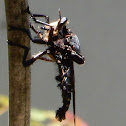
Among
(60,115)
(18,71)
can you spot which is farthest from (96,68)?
(18,71)

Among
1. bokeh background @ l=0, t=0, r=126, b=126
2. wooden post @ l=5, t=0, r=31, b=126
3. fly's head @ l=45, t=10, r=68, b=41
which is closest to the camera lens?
wooden post @ l=5, t=0, r=31, b=126

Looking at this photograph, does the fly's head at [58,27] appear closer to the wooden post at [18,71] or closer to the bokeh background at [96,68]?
the wooden post at [18,71]

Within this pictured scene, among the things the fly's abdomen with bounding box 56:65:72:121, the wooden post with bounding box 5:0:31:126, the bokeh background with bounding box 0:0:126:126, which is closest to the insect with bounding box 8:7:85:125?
the fly's abdomen with bounding box 56:65:72:121

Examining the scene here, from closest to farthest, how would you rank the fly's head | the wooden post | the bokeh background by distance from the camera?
the wooden post, the fly's head, the bokeh background

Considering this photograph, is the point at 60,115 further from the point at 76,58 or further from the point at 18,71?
the point at 18,71

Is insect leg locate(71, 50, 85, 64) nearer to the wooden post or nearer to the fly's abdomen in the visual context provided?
the fly's abdomen

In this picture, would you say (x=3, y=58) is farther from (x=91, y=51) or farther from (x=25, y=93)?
(x=25, y=93)
